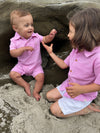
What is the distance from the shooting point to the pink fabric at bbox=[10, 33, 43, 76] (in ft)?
6.33

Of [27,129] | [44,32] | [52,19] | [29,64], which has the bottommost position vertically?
[27,129]

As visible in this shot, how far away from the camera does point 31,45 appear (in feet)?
6.42

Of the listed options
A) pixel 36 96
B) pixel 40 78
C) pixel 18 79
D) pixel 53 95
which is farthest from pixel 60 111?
pixel 18 79

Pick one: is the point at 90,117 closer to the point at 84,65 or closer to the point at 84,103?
the point at 84,103

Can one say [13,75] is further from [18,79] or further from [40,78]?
[40,78]

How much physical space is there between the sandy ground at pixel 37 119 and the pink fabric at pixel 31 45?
387mm

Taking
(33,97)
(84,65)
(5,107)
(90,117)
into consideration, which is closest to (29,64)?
(33,97)

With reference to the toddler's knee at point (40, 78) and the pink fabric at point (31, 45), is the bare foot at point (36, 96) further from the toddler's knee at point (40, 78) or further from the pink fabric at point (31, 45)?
the pink fabric at point (31, 45)

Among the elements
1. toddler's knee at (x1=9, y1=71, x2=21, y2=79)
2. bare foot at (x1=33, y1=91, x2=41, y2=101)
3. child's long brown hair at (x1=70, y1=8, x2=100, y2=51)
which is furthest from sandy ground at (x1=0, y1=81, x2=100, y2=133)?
child's long brown hair at (x1=70, y1=8, x2=100, y2=51)

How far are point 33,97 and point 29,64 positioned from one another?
414 mm

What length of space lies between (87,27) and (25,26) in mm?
789

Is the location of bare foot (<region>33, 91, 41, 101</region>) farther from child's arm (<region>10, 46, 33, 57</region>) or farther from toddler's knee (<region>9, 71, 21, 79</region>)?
child's arm (<region>10, 46, 33, 57</region>)

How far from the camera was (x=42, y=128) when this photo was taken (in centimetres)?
155

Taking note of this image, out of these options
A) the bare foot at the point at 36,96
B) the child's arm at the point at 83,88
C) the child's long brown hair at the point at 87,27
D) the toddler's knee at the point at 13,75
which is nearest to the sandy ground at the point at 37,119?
the bare foot at the point at 36,96
